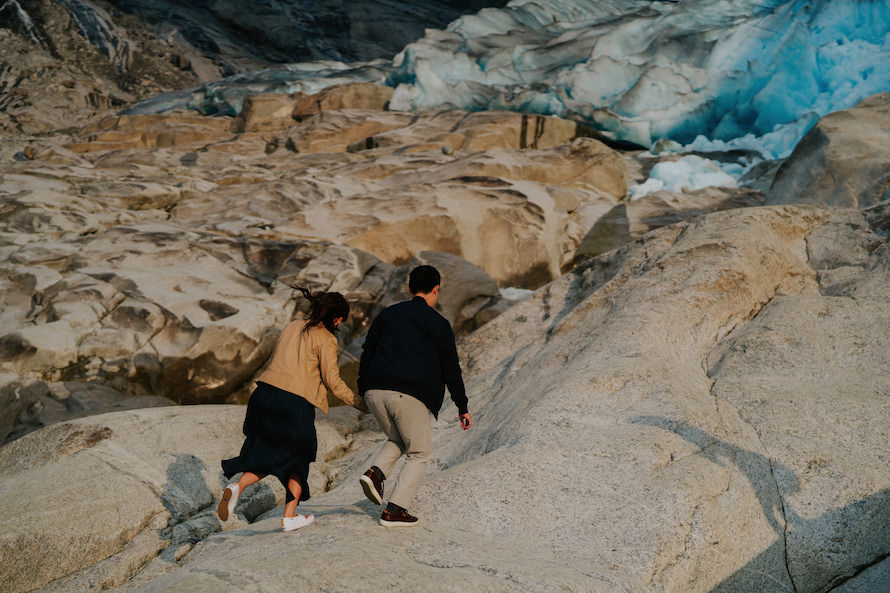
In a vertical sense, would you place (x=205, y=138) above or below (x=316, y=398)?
below

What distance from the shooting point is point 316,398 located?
422 centimetres

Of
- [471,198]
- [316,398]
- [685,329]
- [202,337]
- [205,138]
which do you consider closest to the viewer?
[316,398]

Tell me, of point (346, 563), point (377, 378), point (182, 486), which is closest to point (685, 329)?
point (377, 378)

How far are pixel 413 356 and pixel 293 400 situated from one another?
3.04ft

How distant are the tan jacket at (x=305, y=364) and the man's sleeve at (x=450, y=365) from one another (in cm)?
68

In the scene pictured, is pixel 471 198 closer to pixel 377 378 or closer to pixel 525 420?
pixel 525 420

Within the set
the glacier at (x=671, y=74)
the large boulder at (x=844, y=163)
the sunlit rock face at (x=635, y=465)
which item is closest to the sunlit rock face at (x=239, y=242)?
the sunlit rock face at (x=635, y=465)

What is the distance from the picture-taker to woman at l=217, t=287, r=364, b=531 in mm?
4094

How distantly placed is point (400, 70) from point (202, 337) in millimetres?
26595

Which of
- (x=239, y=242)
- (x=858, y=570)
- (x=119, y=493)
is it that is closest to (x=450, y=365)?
(x=858, y=570)

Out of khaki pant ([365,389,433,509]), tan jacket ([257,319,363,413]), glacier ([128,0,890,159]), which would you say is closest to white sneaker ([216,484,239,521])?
tan jacket ([257,319,363,413])

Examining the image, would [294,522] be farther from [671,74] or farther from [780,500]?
[671,74]

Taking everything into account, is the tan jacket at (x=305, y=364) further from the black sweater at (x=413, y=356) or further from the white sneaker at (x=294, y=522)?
the white sneaker at (x=294, y=522)

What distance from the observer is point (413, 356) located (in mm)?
3832
